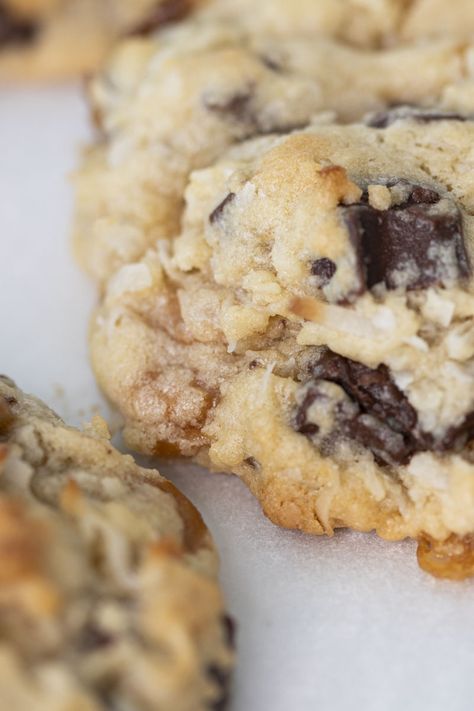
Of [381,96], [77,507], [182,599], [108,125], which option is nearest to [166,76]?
[108,125]

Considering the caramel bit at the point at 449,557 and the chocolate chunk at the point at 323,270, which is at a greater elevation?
the chocolate chunk at the point at 323,270

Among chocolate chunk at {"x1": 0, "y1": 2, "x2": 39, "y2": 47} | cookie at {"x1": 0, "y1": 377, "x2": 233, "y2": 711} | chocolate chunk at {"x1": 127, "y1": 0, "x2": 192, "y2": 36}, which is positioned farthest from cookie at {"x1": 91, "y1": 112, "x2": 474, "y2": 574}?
chocolate chunk at {"x1": 0, "y1": 2, "x2": 39, "y2": 47}

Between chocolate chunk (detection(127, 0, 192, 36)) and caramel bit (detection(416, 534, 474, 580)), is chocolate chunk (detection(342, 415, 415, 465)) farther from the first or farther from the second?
chocolate chunk (detection(127, 0, 192, 36))

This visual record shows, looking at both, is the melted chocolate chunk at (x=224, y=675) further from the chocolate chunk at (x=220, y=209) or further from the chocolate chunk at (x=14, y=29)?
the chocolate chunk at (x=14, y=29)

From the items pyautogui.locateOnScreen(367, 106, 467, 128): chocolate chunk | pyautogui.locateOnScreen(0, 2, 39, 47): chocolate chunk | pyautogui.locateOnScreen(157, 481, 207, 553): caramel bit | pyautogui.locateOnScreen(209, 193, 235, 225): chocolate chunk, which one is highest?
pyautogui.locateOnScreen(0, 2, 39, 47): chocolate chunk

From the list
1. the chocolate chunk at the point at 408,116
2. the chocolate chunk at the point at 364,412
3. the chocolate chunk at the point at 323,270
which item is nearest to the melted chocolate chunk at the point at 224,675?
the chocolate chunk at the point at 364,412

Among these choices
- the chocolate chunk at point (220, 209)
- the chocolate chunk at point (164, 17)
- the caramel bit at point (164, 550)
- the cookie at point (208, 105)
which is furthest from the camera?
the chocolate chunk at point (164, 17)

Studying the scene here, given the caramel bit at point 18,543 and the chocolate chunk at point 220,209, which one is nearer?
the caramel bit at point 18,543
